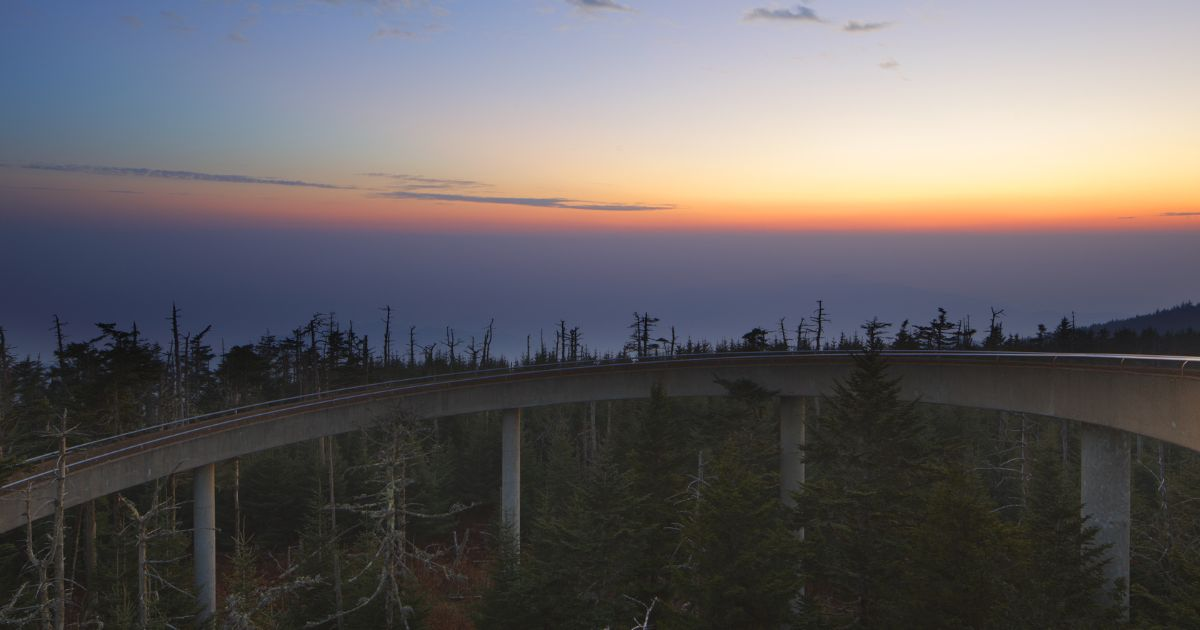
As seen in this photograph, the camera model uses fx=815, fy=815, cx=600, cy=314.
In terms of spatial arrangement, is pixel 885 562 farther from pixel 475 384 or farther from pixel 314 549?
pixel 475 384

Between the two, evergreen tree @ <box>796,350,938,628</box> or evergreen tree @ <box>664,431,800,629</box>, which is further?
evergreen tree @ <box>796,350,938,628</box>

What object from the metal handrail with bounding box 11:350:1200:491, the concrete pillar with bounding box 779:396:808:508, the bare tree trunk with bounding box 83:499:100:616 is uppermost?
the metal handrail with bounding box 11:350:1200:491

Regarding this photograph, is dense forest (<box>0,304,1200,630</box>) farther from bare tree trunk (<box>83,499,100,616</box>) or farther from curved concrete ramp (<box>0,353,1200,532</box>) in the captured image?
curved concrete ramp (<box>0,353,1200,532</box>)

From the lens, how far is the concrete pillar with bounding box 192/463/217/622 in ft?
114

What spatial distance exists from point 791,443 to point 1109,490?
16.7m

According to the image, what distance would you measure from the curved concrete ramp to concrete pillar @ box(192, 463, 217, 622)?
1309 millimetres

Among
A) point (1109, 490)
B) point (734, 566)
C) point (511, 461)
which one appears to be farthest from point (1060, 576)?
point (511, 461)

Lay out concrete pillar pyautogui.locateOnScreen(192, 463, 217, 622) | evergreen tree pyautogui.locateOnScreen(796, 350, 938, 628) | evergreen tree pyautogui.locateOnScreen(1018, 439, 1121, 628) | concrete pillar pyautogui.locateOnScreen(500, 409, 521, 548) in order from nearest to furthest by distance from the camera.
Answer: evergreen tree pyautogui.locateOnScreen(1018, 439, 1121, 628), evergreen tree pyautogui.locateOnScreen(796, 350, 938, 628), concrete pillar pyautogui.locateOnScreen(192, 463, 217, 622), concrete pillar pyautogui.locateOnScreen(500, 409, 521, 548)

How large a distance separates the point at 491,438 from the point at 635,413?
11455 mm

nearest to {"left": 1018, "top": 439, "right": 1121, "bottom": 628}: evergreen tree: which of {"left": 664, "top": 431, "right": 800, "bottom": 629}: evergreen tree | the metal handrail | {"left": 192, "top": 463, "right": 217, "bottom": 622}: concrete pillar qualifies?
{"left": 664, "top": 431, "right": 800, "bottom": 629}: evergreen tree

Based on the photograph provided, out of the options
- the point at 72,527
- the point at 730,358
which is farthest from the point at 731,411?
the point at 72,527

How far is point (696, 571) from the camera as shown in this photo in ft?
72.4

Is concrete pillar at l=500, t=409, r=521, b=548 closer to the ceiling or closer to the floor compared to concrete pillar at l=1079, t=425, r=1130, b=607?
closer to the floor

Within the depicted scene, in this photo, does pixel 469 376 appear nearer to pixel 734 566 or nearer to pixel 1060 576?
pixel 734 566
